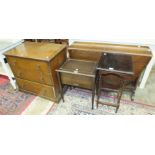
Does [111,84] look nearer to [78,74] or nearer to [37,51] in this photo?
[78,74]

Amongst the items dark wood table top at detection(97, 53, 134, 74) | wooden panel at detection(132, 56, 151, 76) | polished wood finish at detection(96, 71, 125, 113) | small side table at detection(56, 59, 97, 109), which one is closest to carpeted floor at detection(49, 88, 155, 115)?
polished wood finish at detection(96, 71, 125, 113)

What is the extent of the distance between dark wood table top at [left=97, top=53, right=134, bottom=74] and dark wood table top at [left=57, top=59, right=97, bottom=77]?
0.48ft

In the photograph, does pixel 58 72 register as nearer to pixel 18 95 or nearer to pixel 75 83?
pixel 75 83

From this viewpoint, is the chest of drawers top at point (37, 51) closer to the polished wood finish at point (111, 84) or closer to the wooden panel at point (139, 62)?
the polished wood finish at point (111, 84)

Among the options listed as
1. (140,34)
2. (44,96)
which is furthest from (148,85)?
(44,96)

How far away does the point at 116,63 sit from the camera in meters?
1.53

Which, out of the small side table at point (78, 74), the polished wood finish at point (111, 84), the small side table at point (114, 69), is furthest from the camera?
the polished wood finish at point (111, 84)

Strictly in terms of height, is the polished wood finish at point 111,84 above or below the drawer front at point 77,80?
below

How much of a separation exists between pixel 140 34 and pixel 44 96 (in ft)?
4.97

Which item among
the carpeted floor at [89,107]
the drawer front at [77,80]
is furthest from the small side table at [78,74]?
the carpeted floor at [89,107]

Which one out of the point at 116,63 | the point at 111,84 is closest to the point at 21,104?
the point at 111,84

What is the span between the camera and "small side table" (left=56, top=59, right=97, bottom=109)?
5.14 ft

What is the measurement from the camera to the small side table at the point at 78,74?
1.57 meters

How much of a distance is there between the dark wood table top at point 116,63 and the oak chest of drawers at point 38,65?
1.81ft
